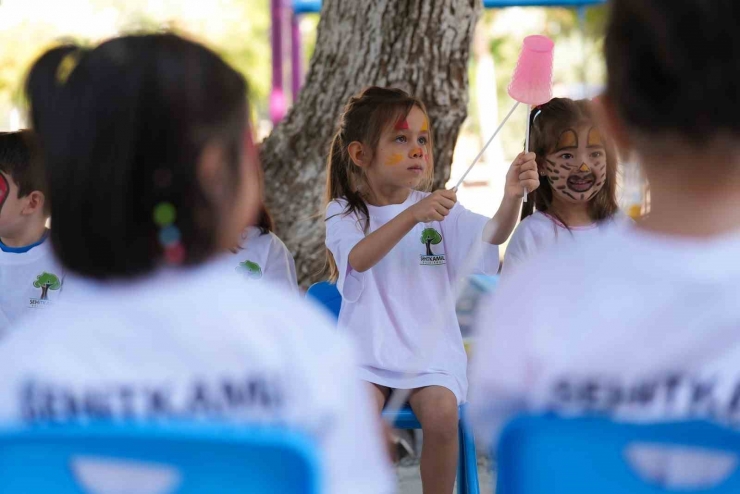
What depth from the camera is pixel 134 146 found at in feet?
3.56

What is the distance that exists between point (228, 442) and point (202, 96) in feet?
1.45

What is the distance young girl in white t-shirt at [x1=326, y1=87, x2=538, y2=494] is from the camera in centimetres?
253

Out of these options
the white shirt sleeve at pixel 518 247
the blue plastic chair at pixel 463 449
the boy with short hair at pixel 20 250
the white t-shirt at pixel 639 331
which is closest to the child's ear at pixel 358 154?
the white shirt sleeve at pixel 518 247

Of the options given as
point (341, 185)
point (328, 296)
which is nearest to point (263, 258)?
point (328, 296)

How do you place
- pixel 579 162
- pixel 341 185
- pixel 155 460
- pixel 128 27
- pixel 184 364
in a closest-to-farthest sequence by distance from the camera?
pixel 155 460, pixel 184 364, pixel 128 27, pixel 579 162, pixel 341 185

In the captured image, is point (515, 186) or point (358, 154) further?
point (358, 154)

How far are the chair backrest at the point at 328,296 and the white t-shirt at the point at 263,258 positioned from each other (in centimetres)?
9

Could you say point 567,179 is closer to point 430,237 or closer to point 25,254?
point 430,237

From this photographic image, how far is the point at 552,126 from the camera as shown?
8.55 ft

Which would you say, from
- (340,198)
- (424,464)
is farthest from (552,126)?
(424,464)

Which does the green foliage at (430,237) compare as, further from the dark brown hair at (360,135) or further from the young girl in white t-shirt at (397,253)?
the dark brown hair at (360,135)

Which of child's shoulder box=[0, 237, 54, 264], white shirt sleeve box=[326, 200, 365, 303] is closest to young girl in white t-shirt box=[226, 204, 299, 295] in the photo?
white shirt sleeve box=[326, 200, 365, 303]

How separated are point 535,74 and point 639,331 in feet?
4.74

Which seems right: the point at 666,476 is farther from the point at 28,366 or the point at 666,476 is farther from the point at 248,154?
the point at 28,366
